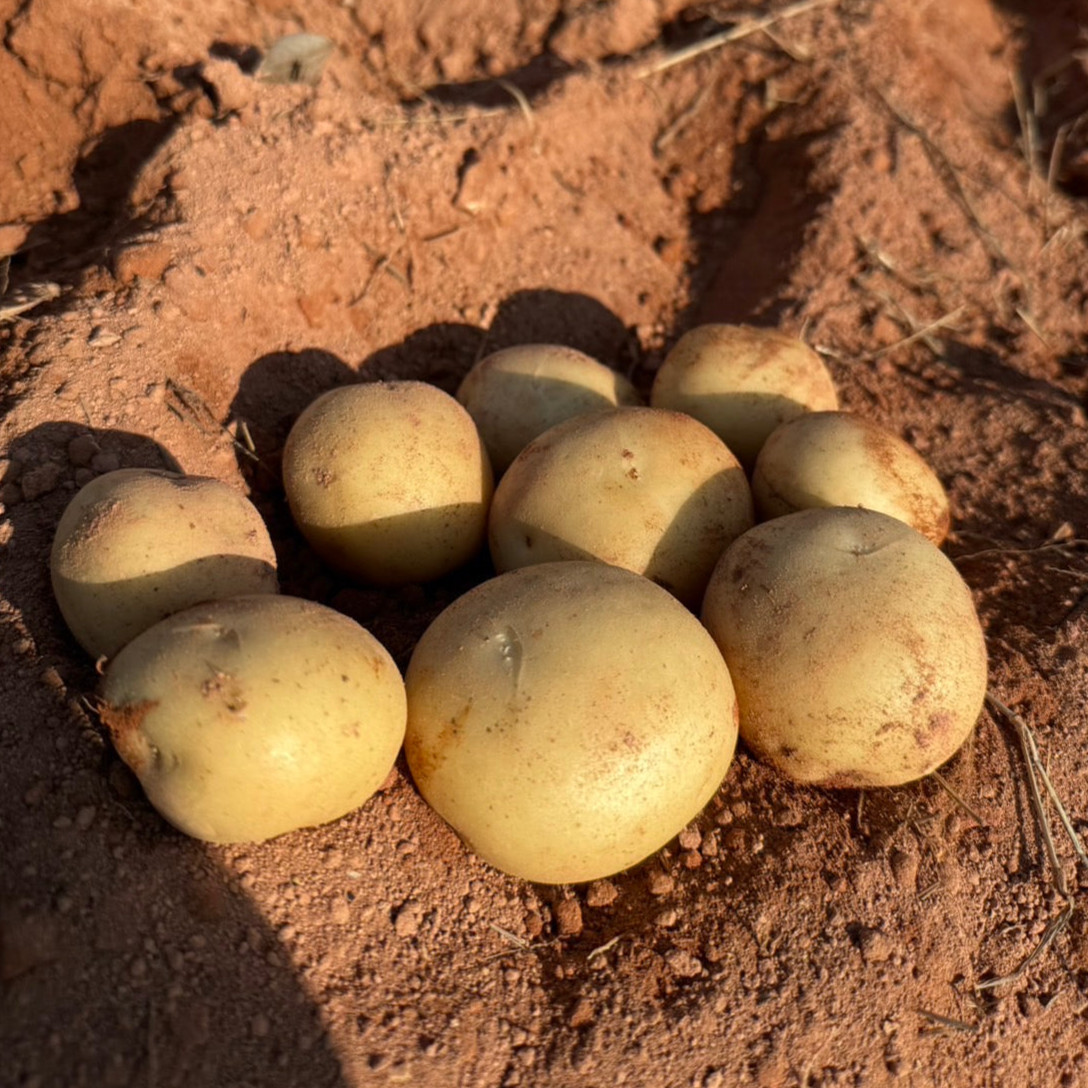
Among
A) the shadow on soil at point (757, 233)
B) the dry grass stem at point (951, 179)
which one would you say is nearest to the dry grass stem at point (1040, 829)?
the shadow on soil at point (757, 233)

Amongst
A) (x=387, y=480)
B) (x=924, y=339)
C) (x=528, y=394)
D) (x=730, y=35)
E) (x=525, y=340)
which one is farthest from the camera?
(x=730, y=35)

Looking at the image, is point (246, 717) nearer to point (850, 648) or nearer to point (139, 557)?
point (139, 557)

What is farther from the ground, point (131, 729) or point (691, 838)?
point (131, 729)

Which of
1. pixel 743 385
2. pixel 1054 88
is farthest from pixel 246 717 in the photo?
pixel 1054 88

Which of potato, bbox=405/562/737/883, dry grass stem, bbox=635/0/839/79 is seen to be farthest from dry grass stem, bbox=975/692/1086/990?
dry grass stem, bbox=635/0/839/79

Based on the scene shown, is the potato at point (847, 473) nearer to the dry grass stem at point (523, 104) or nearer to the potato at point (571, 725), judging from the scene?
the potato at point (571, 725)

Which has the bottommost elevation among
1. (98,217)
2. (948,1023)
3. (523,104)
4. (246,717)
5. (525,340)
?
(948,1023)

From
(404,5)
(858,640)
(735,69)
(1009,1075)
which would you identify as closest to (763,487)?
(858,640)

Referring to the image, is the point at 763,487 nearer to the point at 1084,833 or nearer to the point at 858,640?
the point at 858,640
